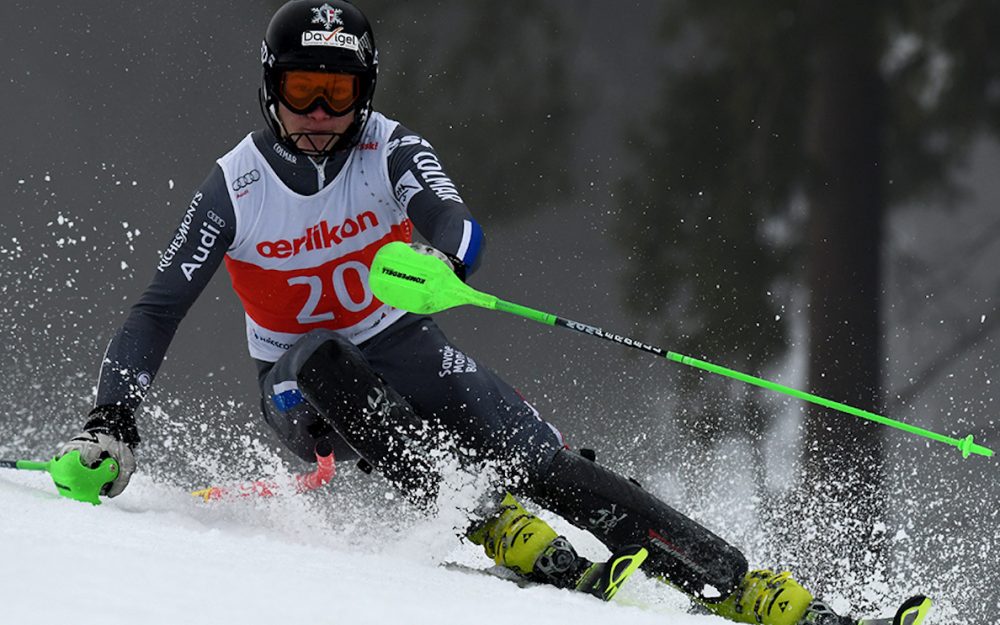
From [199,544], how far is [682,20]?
7222mm

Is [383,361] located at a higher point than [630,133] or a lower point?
lower

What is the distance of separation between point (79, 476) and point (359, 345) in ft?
2.71

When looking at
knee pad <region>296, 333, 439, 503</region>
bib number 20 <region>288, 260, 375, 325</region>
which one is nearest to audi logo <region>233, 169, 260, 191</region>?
bib number 20 <region>288, 260, 375, 325</region>

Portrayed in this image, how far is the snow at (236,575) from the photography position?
1.72 metres

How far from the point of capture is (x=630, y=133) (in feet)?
28.4

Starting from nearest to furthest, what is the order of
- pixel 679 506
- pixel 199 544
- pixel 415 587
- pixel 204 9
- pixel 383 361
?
1. pixel 415 587
2. pixel 199 544
3. pixel 383 361
4. pixel 679 506
5. pixel 204 9

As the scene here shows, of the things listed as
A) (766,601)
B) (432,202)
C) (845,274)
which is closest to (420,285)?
(432,202)

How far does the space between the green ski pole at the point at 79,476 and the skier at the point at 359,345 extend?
0.07ft

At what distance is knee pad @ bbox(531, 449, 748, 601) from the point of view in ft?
9.39

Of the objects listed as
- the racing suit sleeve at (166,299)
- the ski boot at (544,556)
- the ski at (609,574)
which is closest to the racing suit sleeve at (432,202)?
the racing suit sleeve at (166,299)

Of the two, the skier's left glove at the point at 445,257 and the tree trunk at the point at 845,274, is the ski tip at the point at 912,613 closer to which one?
the skier's left glove at the point at 445,257

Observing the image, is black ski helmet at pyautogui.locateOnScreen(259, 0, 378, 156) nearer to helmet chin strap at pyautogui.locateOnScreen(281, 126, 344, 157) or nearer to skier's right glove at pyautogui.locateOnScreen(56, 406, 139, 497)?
helmet chin strap at pyautogui.locateOnScreen(281, 126, 344, 157)

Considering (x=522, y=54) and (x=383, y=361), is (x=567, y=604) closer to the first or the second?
(x=383, y=361)

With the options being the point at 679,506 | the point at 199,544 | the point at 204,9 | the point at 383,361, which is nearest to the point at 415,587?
the point at 199,544
